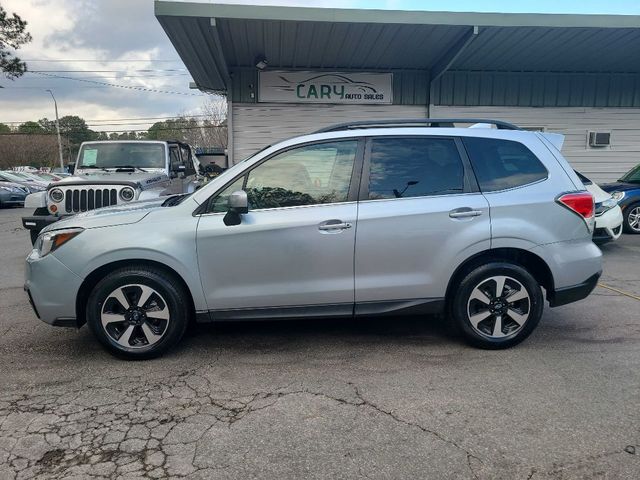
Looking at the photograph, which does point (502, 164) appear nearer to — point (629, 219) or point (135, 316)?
point (135, 316)

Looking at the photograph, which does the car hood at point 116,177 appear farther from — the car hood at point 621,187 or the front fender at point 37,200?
the car hood at point 621,187

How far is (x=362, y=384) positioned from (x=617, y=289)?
171 inches

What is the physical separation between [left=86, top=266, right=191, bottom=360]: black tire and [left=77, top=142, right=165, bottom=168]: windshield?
224 inches

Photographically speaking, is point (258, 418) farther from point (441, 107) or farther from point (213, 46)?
point (441, 107)

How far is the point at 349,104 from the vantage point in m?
13.1

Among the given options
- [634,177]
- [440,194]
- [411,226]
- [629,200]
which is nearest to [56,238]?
[411,226]

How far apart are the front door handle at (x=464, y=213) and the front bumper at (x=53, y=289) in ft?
9.73

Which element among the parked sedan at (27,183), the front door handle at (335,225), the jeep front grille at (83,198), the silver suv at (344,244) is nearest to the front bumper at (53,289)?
the silver suv at (344,244)

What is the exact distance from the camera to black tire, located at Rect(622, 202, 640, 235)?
10.4 meters

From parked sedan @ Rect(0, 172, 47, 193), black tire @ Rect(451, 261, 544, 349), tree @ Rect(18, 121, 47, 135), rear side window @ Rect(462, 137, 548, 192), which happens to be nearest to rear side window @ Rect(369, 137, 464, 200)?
rear side window @ Rect(462, 137, 548, 192)

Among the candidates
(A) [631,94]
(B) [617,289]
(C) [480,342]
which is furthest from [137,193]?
(A) [631,94]

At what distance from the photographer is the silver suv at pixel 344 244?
12.5 ft

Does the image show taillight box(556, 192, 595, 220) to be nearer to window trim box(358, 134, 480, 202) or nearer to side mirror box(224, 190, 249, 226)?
window trim box(358, 134, 480, 202)

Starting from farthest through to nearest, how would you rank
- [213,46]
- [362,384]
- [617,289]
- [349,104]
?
1. [349,104]
2. [213,46]
3. [617,289]
4. [362,384]
